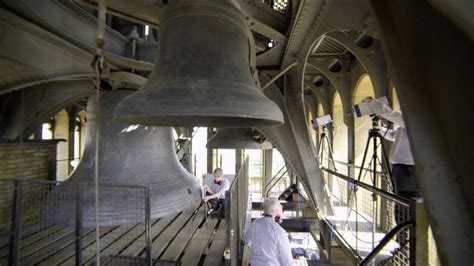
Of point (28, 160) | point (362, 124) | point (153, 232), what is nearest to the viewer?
point (153, 232)

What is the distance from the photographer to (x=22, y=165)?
470 centimetres

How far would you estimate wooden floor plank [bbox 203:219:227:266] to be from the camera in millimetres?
3051

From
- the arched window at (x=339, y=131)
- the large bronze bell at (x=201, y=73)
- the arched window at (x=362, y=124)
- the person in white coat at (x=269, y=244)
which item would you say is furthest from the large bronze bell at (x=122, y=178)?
the arched window at (x=339, y=131)

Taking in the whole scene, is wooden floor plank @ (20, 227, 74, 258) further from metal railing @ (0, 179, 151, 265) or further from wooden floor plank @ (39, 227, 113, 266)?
wooden floor plank @ (39, 227, 113, 266)

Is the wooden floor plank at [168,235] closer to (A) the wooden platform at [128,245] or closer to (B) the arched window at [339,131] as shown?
(A) the wooden platform at [128,245]

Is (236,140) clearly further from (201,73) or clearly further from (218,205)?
(201,73)

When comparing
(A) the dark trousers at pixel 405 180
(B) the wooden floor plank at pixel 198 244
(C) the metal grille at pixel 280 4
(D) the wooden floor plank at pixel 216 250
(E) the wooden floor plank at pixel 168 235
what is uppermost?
(C) the metal grille at pixel 280 4

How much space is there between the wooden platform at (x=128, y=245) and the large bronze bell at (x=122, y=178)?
0.61 feet

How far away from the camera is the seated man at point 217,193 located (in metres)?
4.72

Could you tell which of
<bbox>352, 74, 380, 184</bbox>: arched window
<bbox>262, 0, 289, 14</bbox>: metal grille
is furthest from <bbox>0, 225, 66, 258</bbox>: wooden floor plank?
<bbox>352, 74, 380, 184</bbox>: arched window

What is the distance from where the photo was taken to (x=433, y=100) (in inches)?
19.6

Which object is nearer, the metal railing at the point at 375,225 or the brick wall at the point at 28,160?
the metal railing at the point at 375,225

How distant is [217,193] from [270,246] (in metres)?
2.16

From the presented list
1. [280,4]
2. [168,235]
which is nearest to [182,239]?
[168,235]
